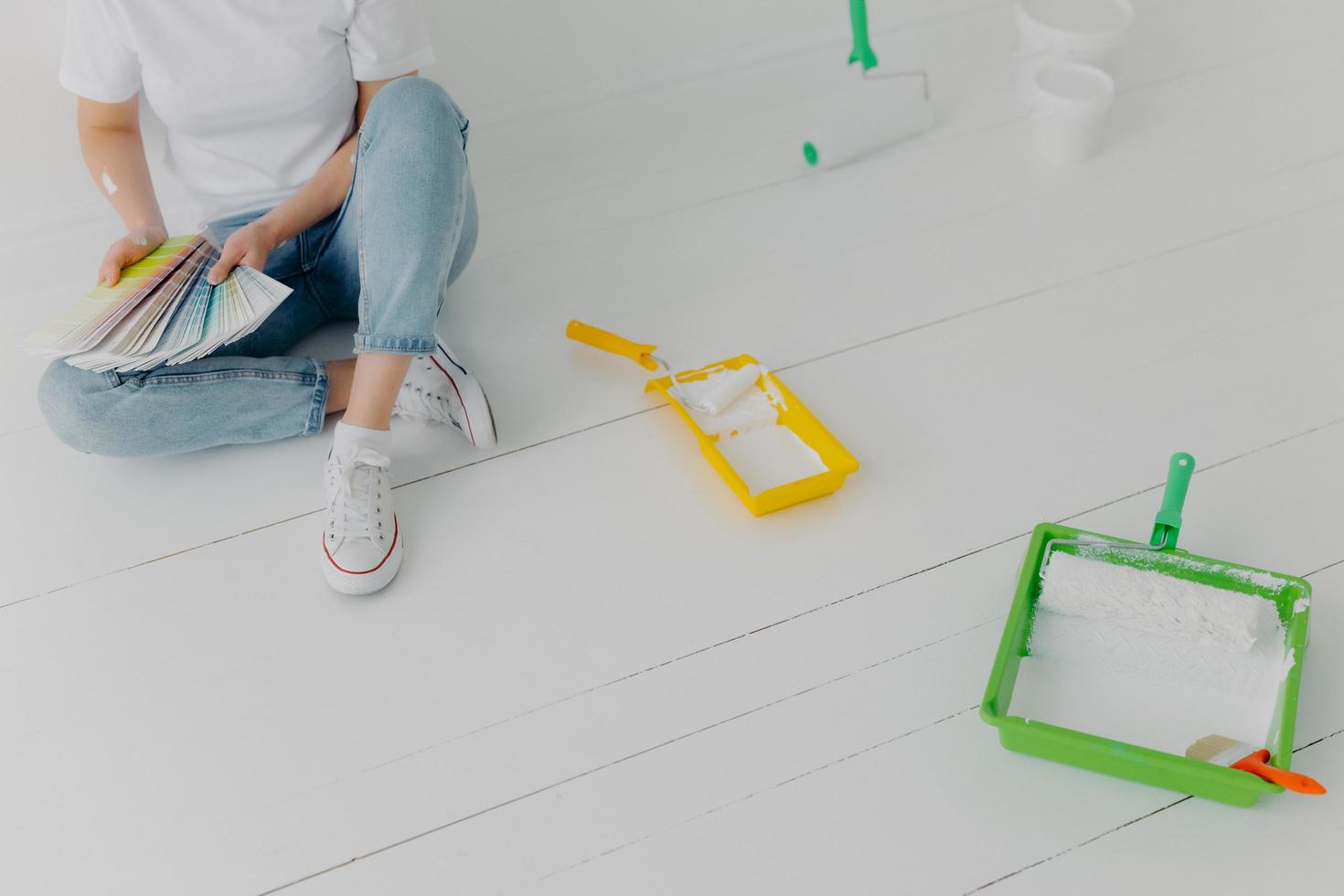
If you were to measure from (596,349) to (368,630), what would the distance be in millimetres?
459

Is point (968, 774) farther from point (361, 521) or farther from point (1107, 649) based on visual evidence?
point (361, 521)

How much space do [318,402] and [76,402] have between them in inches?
9.1

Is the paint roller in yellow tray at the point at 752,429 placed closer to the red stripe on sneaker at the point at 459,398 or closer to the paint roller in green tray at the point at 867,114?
the red stripe on sneaker at the point at 459,398

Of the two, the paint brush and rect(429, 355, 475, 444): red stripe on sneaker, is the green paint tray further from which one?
rect(429, 355, 475, 444): red stripe on sneaker

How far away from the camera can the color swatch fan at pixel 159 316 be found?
111 centimetres

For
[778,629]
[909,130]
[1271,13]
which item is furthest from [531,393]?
[1271,13]

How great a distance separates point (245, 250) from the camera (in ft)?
3.97

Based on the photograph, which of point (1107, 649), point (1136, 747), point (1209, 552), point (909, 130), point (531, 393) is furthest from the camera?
point (909, 130)

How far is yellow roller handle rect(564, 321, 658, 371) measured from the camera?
1376 millimetres

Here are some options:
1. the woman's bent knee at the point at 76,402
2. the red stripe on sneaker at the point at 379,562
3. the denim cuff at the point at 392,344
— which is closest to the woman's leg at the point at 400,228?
the denim cuff at the point at 392,344

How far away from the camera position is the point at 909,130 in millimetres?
1762

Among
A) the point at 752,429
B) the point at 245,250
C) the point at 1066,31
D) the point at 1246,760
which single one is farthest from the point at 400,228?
the point at 1066,31

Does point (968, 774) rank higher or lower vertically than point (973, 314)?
lower

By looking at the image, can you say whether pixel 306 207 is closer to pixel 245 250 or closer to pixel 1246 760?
pixel 245 250
